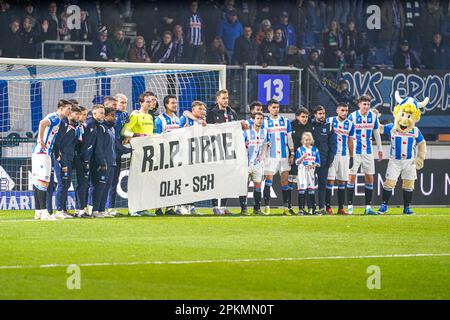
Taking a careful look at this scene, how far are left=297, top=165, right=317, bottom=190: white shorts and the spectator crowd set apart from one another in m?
6.36

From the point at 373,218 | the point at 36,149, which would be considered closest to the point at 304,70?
the point at 373,218

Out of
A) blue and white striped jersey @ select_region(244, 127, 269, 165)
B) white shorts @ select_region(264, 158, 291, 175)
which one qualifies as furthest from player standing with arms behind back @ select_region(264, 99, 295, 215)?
blue and white striped jersey @ select_region(244, 127, 269, 165)

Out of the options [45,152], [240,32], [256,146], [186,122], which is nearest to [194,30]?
[240,32]

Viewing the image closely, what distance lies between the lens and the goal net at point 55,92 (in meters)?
21.0

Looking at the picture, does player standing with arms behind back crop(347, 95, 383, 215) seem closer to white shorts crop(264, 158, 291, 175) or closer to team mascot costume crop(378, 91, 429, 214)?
team mascot costume crop(378, 91, 429, 214)

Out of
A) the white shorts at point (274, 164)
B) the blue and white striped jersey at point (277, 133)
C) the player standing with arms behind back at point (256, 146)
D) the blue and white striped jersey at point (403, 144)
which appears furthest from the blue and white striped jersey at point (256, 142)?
the blue and white striped jersey at point (403, 144)

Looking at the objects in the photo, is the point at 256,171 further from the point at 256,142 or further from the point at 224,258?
the point at 224,258

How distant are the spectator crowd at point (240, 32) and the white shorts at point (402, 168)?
20.7 feet

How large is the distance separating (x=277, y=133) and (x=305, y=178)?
92 centimetres

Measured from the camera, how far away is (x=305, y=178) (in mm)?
20109

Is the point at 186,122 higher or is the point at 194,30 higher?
the point at 194,30

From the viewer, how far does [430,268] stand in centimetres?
1192

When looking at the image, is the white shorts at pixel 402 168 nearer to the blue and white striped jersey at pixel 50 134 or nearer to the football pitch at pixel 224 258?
the football pitch at pixel 224 258
